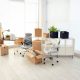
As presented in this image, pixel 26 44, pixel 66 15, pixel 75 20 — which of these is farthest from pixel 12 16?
pixel 75 20

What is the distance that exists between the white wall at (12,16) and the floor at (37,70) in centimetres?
314

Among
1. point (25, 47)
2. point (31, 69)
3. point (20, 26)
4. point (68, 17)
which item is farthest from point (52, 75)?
point (20, 26)

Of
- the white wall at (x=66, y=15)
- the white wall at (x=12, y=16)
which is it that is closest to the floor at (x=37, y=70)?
the white wall at (x=66, y=15)

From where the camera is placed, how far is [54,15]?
809cm

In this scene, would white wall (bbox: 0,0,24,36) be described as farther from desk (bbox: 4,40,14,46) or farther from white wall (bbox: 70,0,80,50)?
white wall (bbox: 70,0,80,50)

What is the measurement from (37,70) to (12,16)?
470cm

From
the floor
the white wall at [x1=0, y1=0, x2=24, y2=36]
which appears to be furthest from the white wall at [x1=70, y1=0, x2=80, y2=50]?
the white wall at [x1=0, y1=0, x2=24, y2=36]

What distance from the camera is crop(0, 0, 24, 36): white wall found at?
27.0ft

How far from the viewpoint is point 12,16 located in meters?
8.50

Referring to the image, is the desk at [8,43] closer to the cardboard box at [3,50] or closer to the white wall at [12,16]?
the white wall at [12,16]

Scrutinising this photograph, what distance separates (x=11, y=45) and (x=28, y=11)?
2.33 m

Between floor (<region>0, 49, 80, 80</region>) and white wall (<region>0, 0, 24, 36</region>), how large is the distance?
3136 millimetres

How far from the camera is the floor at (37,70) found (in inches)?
156

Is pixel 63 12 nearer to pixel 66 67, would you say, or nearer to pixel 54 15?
pixel 54 15
